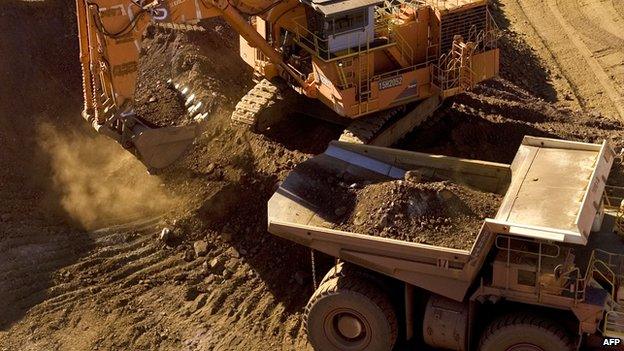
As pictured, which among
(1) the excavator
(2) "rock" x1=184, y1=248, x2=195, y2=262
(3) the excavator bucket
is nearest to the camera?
(3) the excavator bucket

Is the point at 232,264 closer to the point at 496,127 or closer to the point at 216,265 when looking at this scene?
the point at 216,265

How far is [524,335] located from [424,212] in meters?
1.94

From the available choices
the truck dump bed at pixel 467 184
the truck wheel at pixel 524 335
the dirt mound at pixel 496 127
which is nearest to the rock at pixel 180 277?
the truck dump bed at pixel 467 184

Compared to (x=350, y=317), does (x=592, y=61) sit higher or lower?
lower

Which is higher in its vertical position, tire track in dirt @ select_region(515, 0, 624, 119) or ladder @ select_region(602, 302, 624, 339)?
ladder @ select_region(602, 302, 624, 339)

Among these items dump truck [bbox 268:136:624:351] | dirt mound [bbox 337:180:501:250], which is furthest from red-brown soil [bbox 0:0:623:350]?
dirt mound [bbox 337:180:501:250]

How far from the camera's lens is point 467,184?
1105cm

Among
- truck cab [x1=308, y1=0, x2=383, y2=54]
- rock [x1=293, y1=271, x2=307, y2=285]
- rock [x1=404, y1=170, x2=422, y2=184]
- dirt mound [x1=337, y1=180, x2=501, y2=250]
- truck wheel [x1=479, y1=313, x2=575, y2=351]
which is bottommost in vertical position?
rock [x1=293, y1=271, x2=307, y2=285]

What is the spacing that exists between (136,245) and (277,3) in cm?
463

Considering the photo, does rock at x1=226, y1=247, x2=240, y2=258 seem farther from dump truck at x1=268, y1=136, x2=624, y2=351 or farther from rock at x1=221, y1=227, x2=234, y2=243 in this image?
dump truck at x1=268, y1=136, x2=624, y2=351

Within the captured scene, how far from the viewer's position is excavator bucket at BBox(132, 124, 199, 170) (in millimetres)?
12223

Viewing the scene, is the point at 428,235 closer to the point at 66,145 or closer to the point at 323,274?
the point at 323,274

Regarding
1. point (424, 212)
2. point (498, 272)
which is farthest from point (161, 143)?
point (498, 272)

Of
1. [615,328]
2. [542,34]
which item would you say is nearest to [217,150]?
[615,328]
